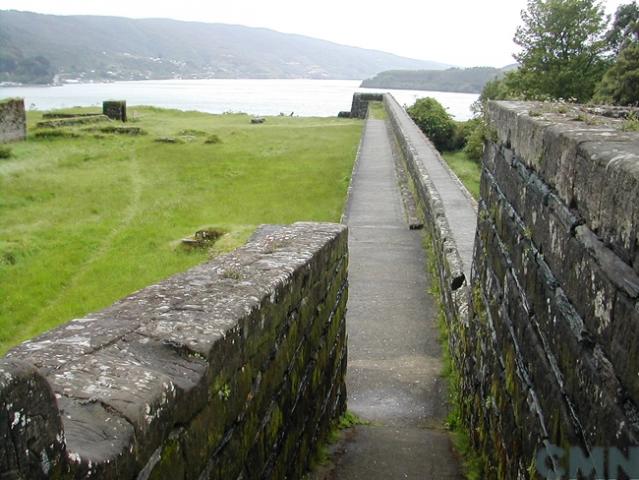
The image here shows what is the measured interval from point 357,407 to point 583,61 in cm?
4016

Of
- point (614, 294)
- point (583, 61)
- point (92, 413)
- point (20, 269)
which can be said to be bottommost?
point (20, 269)

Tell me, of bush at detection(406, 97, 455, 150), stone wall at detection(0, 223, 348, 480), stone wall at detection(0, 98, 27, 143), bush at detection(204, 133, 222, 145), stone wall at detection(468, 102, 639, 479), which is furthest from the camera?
bush at detection(406, 97, 455, 150)

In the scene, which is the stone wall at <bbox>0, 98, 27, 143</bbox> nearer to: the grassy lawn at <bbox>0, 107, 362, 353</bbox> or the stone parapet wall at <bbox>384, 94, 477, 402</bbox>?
the grassy lawn at <bbox>0, 107, 362, 353</bbox>

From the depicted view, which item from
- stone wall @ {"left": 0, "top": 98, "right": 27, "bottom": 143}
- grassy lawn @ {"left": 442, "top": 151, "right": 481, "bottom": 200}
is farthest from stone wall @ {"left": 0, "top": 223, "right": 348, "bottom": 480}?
stone wall @ {"left": 0, "top": 98, "right": 27, "bottom": 143}

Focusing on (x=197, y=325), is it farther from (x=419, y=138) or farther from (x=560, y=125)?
(x=419, y=138)

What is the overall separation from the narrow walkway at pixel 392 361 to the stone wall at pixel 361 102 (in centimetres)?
2962

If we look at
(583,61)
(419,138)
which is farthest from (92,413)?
(583,61)

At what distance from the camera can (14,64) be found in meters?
169

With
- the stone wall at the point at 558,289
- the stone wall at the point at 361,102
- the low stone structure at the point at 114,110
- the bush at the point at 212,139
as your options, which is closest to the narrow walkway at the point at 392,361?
the stone wall at the point at 558,289

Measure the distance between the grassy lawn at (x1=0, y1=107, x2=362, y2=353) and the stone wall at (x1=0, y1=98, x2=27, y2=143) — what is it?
53 centimetres

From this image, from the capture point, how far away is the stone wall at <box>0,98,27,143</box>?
24125 millimetres

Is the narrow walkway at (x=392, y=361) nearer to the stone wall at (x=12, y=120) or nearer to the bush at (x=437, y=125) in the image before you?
the stone wall at (x=12, y=120)

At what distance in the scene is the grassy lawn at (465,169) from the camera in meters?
20.1

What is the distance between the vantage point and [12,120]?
24.7 metres
